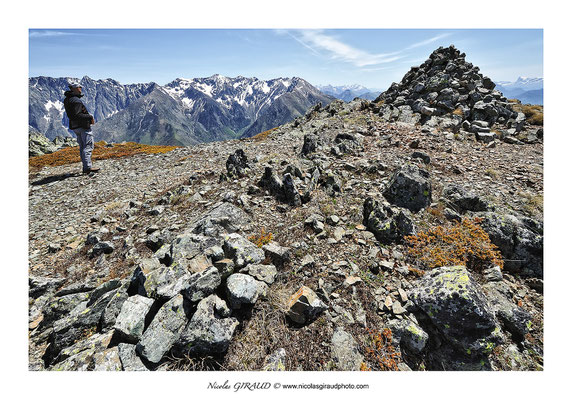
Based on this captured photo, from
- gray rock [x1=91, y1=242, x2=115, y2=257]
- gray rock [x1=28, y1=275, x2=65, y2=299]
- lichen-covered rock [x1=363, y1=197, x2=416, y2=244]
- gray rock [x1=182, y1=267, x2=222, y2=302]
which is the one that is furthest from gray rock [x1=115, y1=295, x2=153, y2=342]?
lichen-covered rock [x1=363, y1=197, x2=416, y2=244]

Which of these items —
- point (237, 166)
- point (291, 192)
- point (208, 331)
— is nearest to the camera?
point (208, 331)

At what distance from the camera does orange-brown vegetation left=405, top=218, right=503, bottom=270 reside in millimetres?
6797

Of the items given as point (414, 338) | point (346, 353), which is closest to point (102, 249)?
point (346, 353)

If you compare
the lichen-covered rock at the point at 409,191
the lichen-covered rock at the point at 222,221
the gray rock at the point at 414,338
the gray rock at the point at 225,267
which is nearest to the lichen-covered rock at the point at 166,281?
the gray rock at the point at 225,267

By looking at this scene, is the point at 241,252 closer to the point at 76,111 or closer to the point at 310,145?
the point at 310,145

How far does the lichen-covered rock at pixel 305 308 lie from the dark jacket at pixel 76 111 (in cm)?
1910

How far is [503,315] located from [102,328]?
9.52 m

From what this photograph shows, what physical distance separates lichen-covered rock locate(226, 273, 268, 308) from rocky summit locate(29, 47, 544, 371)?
1.3 inches

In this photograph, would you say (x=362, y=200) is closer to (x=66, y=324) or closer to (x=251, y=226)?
(x=251, y=226)

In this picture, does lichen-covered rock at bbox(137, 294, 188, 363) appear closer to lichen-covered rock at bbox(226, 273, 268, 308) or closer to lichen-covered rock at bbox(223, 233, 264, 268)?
lichen-covered rock at bbox(226, 273, 268, 308)

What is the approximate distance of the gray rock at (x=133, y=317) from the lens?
463cm

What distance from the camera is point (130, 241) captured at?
8742 mm

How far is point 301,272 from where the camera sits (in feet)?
21.3

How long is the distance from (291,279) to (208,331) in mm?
2439
